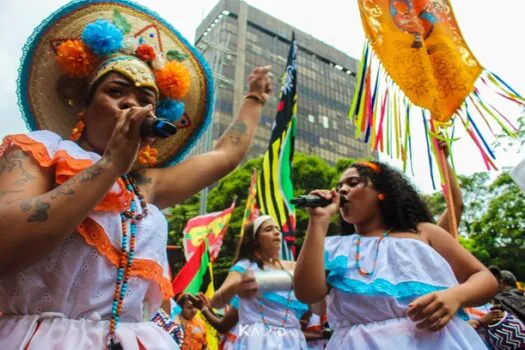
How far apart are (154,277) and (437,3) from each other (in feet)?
12.9

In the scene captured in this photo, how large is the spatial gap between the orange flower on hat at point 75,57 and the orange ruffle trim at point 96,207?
A: 462mm

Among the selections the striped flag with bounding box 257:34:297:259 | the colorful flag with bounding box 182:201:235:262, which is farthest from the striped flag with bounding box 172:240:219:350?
the colorful flag with bounding box 182:201:235:262

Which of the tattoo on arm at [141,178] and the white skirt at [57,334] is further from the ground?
the tattoo on arm at [141,178]

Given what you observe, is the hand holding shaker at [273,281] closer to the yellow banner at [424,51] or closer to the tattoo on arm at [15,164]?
the yellow banner at [424,51]

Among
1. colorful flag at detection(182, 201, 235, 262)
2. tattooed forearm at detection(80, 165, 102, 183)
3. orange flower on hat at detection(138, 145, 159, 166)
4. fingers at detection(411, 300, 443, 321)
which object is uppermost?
colorful flag at detection(182, 201, 235, 262)

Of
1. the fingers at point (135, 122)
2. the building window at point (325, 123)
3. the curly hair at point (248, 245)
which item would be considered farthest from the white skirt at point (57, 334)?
the building window at point (325, 123)

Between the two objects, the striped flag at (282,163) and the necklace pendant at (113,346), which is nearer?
the necklace pendant at (113,346)

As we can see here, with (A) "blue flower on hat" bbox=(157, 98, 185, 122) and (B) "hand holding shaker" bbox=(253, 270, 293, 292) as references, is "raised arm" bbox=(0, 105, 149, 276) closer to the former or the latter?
(A) "blue flower on hat" bbox=(157, 98, 185, 122)

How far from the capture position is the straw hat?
1751mm

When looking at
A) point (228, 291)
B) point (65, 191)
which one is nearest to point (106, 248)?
point (65, 191)

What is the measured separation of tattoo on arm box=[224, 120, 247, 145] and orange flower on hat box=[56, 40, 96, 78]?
0.64 m

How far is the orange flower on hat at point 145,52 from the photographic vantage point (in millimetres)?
1822

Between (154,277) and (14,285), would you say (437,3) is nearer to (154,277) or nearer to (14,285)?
(154,277)

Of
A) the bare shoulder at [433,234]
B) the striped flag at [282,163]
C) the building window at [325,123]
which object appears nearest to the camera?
the bare shoulder at [433,234]
